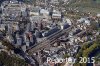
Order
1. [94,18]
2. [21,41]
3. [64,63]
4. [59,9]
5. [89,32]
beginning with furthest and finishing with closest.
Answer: [59,9] → [94,18] → [89,32] → [21,41] → [64,63]

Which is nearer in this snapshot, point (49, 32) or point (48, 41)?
point (48, 41)

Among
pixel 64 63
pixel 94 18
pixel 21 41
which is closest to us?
pixel 64 63

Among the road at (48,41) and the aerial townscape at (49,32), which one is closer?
the aerial townscape at (49,32)

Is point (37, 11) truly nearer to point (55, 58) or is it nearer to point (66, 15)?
point (66, 15)

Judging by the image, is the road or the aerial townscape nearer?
the aerial townscape

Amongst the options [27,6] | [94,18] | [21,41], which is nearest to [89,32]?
[94,18]

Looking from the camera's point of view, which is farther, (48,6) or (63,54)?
(48,6)
